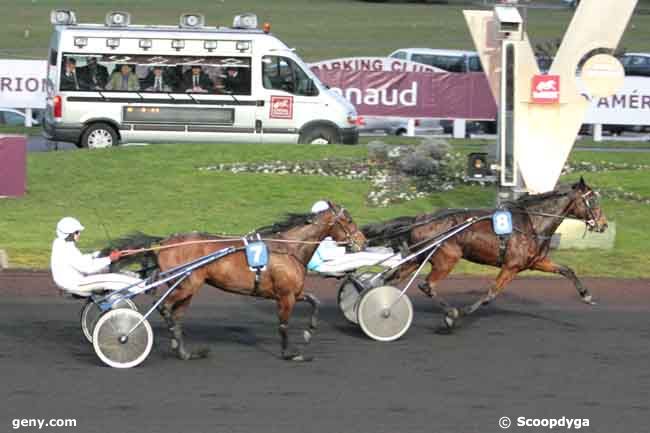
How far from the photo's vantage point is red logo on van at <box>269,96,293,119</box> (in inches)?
947

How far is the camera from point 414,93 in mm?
29953

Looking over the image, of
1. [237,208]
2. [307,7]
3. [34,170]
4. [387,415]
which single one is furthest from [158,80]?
[307,7]

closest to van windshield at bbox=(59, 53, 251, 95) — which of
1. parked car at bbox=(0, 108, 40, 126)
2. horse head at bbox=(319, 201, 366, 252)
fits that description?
parked car at bbox=(0, 108, 40, 126)

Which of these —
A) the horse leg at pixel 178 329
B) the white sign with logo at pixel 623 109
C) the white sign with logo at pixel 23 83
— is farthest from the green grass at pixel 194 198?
the white sign with logo at pixel 623 109

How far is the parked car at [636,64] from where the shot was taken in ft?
123

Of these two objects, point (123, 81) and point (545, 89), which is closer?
point (545, 89)

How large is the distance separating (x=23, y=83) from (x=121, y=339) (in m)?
21.2

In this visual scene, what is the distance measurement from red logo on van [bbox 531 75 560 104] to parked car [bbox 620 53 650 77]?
70.9 ft

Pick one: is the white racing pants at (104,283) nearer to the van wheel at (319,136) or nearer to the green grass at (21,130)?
the van wheel at (319,136)

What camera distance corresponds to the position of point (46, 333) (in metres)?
11.9

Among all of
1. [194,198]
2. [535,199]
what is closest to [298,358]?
[535,199]

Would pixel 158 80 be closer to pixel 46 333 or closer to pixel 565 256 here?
pixel 565 256

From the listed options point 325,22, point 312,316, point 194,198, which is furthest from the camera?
point 325,22

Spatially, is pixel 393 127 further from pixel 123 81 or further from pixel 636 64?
pixel 636 64
